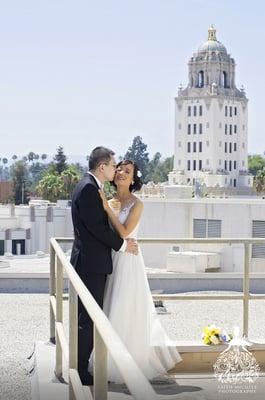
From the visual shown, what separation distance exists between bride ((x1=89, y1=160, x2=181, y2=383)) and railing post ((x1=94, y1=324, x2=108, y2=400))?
7.90 ft

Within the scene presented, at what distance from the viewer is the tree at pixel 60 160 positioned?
112m

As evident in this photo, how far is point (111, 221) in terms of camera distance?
4.81 meters

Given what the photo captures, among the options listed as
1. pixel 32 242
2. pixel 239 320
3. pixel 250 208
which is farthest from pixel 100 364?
pixel 32 242

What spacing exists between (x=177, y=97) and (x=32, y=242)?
304ft

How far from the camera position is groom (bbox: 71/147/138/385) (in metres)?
4.58

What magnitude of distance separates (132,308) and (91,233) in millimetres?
604

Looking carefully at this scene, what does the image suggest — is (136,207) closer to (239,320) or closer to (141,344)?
(141,344)

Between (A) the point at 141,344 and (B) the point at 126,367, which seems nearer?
(B) the point at 126,367

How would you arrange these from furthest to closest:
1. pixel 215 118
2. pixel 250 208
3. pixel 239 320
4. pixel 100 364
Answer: pixel 215 118
pixel 250 208
pixel 239 320
pixel 100 364

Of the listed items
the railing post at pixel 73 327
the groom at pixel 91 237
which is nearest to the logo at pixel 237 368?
the groom at pixel 91 237

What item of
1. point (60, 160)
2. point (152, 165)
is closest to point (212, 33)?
point (152, 165)

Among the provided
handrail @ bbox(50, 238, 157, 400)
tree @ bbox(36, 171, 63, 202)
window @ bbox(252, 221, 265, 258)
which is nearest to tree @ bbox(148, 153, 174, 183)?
tree @ bbox(36, 171, 63, 202)

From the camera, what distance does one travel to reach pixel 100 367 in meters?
2.35

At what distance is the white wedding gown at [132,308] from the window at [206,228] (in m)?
26.5
